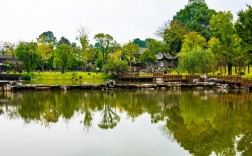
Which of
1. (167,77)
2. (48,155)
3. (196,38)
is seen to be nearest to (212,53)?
(167,77)

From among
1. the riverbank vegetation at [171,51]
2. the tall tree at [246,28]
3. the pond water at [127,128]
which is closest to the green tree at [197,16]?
the riverbank vegetation at [171,51]

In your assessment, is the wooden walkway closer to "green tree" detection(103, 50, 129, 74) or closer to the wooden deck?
"green tree" detection(103, 50, 129, 74)

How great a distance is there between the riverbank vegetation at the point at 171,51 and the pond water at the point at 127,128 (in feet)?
75.3

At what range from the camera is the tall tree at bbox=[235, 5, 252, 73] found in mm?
44812

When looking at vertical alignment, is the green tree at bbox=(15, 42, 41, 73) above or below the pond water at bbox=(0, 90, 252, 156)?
above

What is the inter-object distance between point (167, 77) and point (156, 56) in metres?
29.3

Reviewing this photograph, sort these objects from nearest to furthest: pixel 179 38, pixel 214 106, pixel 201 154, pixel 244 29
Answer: pixel 201 154, pixel 214 106, pixel 244 29, pixel 179 38

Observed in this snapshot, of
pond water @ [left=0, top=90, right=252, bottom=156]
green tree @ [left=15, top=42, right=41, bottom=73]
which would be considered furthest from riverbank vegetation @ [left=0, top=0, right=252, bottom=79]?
pond water @ [left=0, top=90, right=252, bottom=156]

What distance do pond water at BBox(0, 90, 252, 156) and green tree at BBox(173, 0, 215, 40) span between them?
181 ft

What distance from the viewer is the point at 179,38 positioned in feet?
263

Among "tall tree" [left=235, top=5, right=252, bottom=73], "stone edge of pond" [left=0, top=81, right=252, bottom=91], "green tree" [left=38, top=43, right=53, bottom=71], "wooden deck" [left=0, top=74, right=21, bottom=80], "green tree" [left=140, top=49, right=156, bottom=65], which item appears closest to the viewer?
"tall tree" [left=235, top=5, right=252, bottom=73]

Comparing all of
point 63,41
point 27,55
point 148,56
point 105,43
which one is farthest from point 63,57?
point 63,41

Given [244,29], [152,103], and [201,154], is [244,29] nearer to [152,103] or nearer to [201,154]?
[152,103]

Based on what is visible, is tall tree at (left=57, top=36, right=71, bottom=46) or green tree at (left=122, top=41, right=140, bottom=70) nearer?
green tree at (left=122, top=41, right=140, bottom=70)
